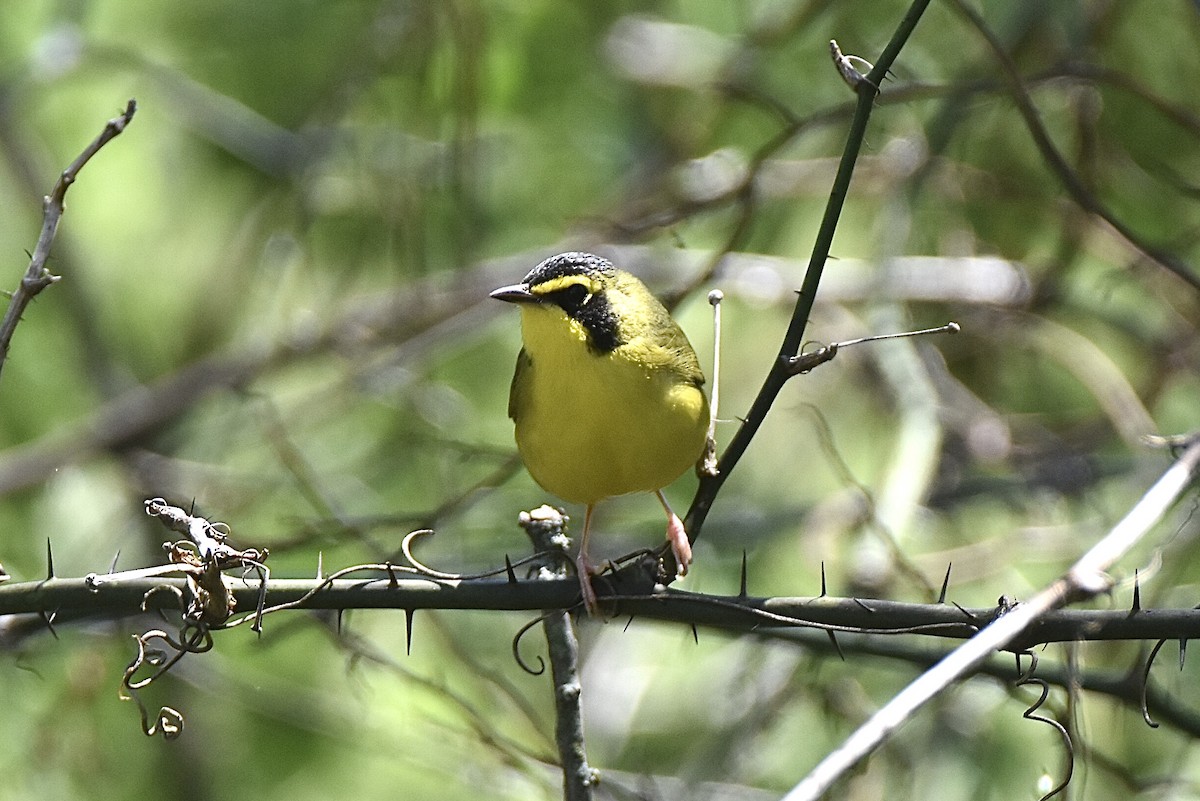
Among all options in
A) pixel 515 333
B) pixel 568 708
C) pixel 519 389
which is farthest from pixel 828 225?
pixel 515 333

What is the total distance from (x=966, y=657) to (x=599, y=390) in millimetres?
1704

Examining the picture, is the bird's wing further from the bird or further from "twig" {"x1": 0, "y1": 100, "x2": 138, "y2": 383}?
"twig" {"x1": 0, "y1": 100, "x2": 138, "y2": 383}

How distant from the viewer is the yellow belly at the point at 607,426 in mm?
3400

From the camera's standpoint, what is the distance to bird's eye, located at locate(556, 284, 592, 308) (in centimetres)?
386

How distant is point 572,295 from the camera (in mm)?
3871

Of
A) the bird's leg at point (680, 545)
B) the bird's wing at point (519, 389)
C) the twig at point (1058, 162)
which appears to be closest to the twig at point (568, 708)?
the bird's leg at point (680, 545)

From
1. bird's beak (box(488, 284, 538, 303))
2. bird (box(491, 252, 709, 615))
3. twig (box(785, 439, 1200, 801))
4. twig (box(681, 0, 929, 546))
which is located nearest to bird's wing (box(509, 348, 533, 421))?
bird (box(491, 252, 709, 615))

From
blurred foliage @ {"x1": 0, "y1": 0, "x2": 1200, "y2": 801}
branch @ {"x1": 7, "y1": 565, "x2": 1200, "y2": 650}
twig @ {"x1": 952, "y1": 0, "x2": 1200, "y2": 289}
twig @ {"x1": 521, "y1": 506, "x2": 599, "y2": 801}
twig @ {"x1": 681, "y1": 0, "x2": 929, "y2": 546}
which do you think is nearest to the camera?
branch @ {"x1": 7, "y1": 565, "x2": 1200, "y2": 650}

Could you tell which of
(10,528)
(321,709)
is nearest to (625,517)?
(321,709)

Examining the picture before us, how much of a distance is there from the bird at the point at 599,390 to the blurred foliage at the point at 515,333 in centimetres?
111

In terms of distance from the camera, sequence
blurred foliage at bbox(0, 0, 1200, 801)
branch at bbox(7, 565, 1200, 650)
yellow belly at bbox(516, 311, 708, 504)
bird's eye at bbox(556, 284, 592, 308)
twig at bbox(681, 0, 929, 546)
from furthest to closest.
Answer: blurred foliage at bbox(0, 0, 1200, 801) < bird's eye at bbox(556, 284, 592, 308) < yellow belly at bbox(516, 311, 708, 504) < twig at bbox(681, 0, 929, 546) < branch at bbox(7, 565, 1200, 650)

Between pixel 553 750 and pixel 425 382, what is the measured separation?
254 cm

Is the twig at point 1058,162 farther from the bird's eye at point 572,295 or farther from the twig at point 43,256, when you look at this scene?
the twig at point 43,256

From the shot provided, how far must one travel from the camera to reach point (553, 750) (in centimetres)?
483
